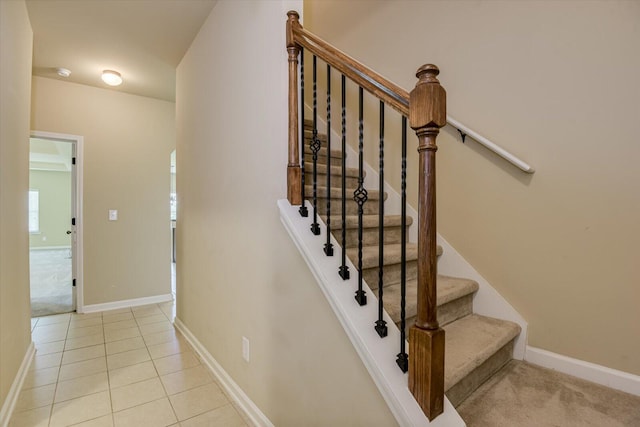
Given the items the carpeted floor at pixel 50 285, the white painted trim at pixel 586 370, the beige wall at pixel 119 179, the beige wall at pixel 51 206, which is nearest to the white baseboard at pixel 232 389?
the white painted trim at pixel 586 370

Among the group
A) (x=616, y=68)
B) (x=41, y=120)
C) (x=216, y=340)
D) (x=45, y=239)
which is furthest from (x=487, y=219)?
(x=45, y=239)

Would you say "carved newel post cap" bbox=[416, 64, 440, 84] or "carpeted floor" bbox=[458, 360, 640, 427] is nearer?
Result: "carved newel post cap" bbox=[416, 64, 440, 84]

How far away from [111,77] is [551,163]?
3.90m

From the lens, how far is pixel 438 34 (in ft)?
6.49

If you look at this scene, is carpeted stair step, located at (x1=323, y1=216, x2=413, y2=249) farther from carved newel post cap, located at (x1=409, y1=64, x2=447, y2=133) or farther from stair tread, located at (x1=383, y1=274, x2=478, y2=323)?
carved newel post cap, located at (x1=409, y1=64, x2=447, y2=133)

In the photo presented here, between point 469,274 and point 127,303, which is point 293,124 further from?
point 127,303

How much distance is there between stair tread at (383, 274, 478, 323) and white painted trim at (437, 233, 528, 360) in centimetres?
5

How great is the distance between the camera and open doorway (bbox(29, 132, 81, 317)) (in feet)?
11.8

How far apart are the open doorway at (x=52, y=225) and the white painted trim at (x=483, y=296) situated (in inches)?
155

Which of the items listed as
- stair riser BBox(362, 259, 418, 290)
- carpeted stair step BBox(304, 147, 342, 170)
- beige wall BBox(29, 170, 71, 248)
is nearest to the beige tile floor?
stair riser BBox(362, 259, 418, 290)

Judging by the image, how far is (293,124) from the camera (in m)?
1.46

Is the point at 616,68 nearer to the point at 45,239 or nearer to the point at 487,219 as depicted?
the point at 487,219

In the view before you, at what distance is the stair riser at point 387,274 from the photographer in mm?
1454

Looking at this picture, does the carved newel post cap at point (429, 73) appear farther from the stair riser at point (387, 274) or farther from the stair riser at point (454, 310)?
the stair riser at point (454, 310)
